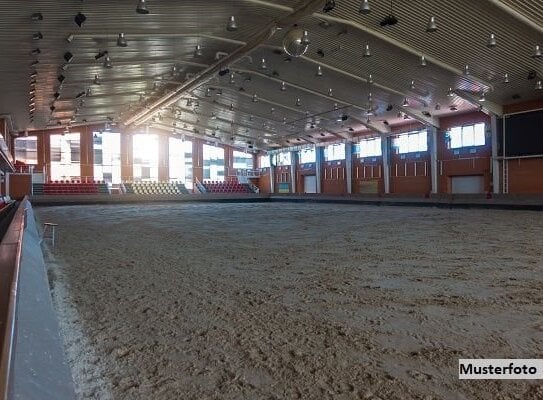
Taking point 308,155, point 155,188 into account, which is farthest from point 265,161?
point 155,188

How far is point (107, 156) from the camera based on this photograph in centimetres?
3581

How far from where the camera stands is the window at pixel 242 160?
42.2 metres

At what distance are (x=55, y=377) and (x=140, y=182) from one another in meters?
36.2

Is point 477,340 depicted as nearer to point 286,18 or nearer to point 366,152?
point 286,18

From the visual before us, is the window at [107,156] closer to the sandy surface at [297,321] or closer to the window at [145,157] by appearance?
the window at [145,157]

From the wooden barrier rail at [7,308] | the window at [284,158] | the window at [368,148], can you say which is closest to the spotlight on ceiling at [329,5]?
the wooden barrier rail at [7,308]

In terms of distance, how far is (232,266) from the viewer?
16.9 feet

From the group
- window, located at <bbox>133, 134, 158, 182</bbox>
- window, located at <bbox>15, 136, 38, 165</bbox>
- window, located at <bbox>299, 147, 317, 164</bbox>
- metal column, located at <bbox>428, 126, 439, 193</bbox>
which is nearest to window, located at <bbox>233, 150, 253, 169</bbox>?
window, located at <bbox>299, 147, 317, 164</bbox>

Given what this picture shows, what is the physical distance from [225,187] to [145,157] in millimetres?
7622

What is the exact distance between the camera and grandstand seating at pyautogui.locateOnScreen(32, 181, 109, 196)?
30.6 meters

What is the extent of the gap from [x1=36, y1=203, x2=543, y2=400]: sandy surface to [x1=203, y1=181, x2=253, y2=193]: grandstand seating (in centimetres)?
3223

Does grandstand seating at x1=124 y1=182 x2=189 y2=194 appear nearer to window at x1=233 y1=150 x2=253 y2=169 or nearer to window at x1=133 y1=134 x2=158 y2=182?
window at x1=133 y1=134 x2=158 y2=182

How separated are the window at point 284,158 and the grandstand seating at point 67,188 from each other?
15522 millimetres

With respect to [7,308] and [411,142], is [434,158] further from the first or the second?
[7,308]
